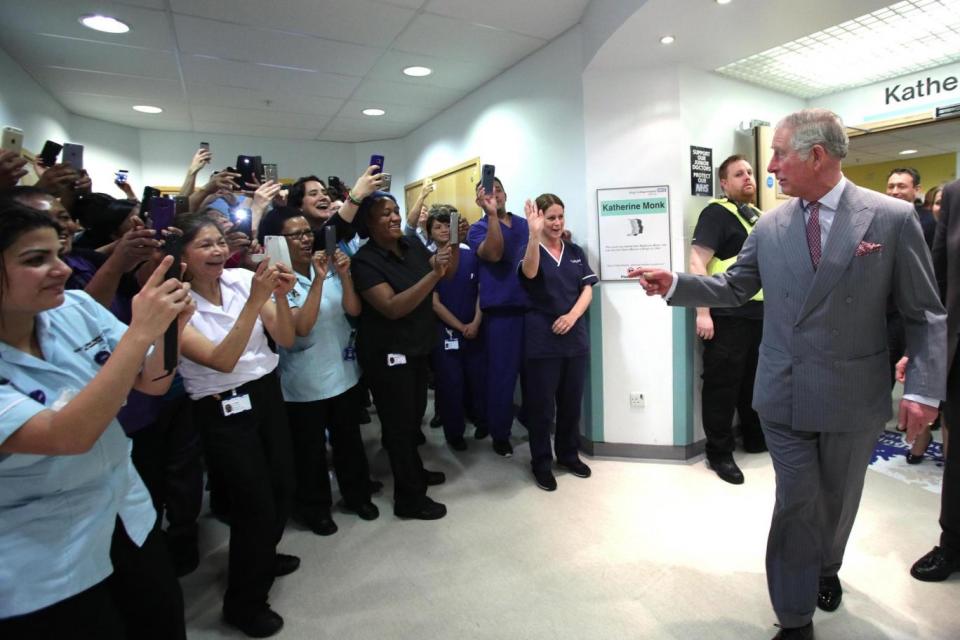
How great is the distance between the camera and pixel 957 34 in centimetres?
310

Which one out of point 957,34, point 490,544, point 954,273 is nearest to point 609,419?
point 490,544

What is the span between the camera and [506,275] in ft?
10.5

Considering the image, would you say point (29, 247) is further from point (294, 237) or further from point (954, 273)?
point (954, 273)

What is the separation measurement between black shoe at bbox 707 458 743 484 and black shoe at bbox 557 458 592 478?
0.76 m

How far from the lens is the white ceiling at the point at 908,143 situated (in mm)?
5661

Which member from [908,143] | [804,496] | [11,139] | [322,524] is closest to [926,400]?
[804,496]

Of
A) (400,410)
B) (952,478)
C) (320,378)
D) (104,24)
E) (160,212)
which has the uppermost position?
(104,24)

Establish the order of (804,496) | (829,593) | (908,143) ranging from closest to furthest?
(804,496) → (829,593) → (908,143)

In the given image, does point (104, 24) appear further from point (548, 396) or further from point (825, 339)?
point (825, 339)

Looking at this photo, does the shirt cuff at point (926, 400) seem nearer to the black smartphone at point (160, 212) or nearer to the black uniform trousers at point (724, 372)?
the black uniform trousers at point (724, 372)

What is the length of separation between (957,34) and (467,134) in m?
3.42

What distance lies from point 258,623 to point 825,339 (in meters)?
2.15

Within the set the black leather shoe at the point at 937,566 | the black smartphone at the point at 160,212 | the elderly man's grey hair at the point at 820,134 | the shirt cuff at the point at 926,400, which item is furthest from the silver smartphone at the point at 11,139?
the black leather shoe at the point at 937,566

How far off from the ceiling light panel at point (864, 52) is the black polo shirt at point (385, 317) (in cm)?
252
